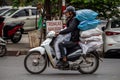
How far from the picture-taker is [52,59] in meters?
13.3

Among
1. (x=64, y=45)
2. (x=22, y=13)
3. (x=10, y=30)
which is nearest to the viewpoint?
(x=64, y=45)

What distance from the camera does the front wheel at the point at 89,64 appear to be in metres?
13.4

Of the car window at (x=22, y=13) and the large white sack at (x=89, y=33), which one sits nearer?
the large white sack at (x=89, y=33)

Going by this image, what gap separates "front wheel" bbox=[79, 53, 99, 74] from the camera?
1337 centimetres

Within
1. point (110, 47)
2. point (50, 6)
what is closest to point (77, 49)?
point (110, 47)

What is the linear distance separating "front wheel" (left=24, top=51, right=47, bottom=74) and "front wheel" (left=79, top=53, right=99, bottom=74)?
1000 mm

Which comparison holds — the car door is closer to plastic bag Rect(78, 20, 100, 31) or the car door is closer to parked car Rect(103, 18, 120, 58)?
parked car Rect(103, 18, 120, 58)

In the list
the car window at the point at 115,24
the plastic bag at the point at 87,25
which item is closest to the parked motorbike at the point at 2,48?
the car window at the point at 115,24

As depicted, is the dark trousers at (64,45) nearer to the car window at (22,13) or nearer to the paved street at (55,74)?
the paved street at (55,74)

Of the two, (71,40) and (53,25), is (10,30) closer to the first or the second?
(53,25)

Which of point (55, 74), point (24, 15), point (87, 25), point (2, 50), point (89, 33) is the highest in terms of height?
point (87, 25)

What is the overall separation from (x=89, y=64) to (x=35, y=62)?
1410 millimetres

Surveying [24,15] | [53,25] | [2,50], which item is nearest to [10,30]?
[53,25]

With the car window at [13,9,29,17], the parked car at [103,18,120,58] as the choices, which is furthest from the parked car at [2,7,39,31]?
the parked car at [103,18,120,58]
